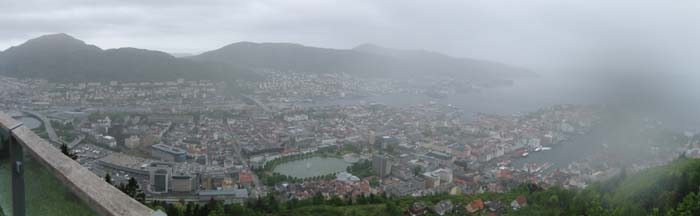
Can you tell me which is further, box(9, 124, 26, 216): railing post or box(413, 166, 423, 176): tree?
box(413, 166, 423, 176): tree

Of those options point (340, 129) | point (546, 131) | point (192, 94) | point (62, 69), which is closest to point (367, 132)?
point (340, 129)

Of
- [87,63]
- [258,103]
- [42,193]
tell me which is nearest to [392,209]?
[42,193]

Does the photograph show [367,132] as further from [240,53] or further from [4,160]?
[240,53]

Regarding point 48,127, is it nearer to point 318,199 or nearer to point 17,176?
point 318,199

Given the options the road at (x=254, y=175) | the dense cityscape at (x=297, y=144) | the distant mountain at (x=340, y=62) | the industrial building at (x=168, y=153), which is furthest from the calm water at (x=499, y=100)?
the industrial building at (x=168, y=153)

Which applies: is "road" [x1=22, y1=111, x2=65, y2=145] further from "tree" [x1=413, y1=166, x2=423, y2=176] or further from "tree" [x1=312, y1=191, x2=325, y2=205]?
"tree" [x1=413, y1=166, x2=423, y2=176]

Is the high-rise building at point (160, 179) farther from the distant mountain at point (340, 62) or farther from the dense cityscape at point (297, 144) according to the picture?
the distant mountain at point (340, 62)

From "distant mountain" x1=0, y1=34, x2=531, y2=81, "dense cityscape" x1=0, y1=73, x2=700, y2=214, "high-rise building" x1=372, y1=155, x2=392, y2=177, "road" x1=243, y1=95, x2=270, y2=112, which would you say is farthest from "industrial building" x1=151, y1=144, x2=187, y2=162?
"distant mountain" x1=0, y1=34, x2=531, y2=81
